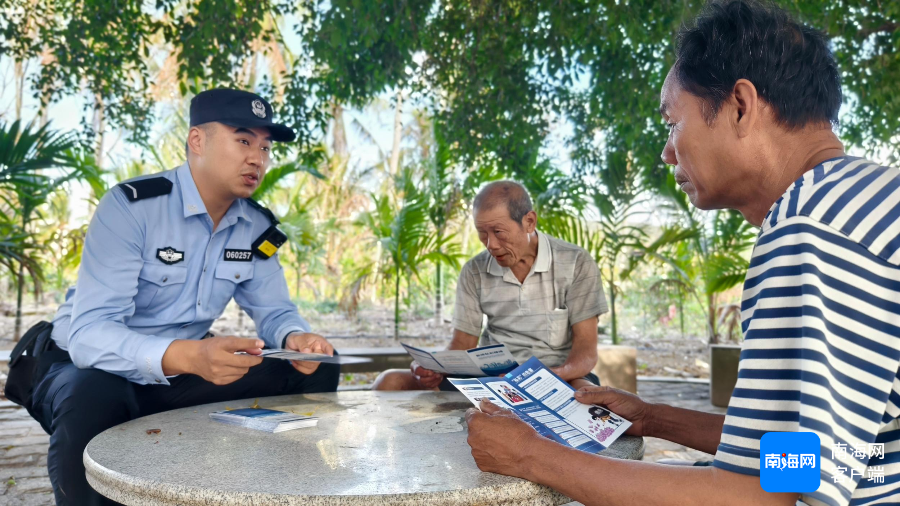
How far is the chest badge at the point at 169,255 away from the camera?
92.8 inches

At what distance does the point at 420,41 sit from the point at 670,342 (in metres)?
6.47

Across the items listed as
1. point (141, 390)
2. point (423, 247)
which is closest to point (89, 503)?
point (141, 390)

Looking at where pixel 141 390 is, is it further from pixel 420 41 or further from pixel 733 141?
pixel 420 41

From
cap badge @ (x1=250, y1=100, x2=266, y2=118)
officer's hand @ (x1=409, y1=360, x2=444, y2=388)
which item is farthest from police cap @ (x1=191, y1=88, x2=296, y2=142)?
officer's hand @ (x1=409, y1=360, x2=444, y2=388)

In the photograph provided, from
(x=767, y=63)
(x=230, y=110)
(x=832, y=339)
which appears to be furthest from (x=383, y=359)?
(x=832, y=339)

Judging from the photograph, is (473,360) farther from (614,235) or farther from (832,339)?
(614,235)

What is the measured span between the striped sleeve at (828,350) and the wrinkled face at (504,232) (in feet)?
6.75

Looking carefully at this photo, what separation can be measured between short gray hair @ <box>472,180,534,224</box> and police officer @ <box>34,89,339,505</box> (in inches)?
35.9

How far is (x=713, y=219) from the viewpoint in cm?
659

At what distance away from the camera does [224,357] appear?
1.74 m

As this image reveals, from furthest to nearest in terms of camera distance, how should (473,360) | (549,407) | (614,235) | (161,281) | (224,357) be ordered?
(614,235) < (161,281) < (473,360) < (224,357) < (549,407)

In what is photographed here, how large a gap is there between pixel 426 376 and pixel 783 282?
2034 millimetres

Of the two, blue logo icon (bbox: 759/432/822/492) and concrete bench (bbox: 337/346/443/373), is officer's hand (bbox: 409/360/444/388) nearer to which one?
blue logo icon (bbox: 759/432/822/492)

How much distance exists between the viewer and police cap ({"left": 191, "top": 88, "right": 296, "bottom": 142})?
8.36 feet
